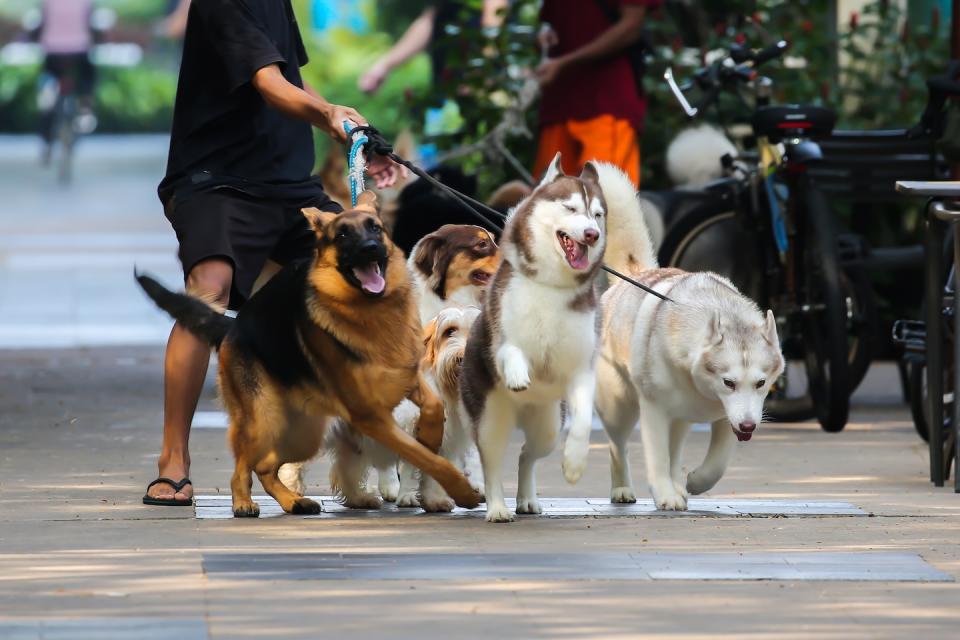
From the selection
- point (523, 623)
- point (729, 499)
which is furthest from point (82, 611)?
point (729, 499)

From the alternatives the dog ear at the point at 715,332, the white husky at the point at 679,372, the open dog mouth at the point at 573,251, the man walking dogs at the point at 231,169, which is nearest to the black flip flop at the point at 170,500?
the man walking dogs at the point at 231,169

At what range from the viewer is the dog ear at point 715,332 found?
6602mm

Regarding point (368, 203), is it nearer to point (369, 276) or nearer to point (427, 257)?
point (369, 276)

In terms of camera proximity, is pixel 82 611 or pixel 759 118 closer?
pixel 82 611

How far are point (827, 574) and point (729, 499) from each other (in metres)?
1.79

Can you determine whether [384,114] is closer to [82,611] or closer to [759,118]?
[759,118]

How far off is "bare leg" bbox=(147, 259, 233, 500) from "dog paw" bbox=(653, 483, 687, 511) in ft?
5.50

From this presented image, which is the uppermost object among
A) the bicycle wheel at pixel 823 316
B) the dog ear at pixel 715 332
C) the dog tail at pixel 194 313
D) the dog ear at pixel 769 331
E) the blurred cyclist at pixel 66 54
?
the dog tail at pixel 194 313

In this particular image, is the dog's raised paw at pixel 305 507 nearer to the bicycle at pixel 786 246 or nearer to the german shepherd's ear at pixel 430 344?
the german shepherd's ear at pixel 430 344

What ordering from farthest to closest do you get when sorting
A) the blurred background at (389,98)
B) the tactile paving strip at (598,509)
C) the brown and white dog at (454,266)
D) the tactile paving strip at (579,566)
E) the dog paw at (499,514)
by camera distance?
the blurred background at (389,98)
the brown and white dog at (454,266)
the tactile paving strip at (598,509)
the dog paw at (499,514)
the tactile paving strip at (579,566)

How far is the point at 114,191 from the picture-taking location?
87.5ft

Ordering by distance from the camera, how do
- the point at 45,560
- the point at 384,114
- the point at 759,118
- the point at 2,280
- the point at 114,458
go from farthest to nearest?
the point at 384,114 → the point at 2,280 → the point at 759,118 → the point at 114,458 → the point at 45,560

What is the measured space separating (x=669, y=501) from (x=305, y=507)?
1290 mm

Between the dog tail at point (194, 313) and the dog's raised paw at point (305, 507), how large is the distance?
617mm
